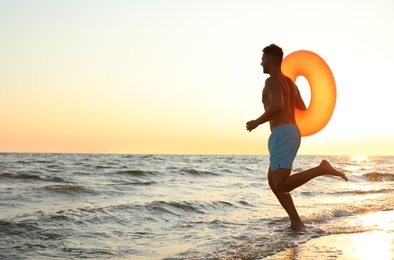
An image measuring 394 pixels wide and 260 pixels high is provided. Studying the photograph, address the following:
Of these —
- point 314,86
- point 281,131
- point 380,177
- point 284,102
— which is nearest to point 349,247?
point 281,131

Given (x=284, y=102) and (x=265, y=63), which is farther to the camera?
(x=265, y=63)

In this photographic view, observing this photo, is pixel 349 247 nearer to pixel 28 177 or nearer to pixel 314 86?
pixel 314 86

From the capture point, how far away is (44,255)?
5.38 m

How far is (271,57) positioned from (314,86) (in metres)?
0.94

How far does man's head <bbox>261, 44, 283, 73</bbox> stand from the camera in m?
5.78

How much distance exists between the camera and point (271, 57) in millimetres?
5801

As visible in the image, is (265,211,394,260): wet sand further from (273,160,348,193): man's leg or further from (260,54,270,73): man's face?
(260,54,270,73): man's face

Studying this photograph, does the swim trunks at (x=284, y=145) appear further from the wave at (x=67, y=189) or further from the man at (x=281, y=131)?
the wave at (x=67, y=189)

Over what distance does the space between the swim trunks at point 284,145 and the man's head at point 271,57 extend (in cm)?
74

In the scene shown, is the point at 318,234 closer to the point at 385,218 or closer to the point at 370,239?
the point at 370,239

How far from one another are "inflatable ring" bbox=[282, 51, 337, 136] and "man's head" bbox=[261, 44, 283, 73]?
687mm

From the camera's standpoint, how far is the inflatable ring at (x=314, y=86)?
619 centimetres

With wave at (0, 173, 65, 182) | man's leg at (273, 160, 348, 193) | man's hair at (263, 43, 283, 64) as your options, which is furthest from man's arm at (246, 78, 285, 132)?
→ wave at (0, 173, 65, 182)

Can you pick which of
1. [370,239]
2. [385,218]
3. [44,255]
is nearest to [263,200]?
[385,218]
